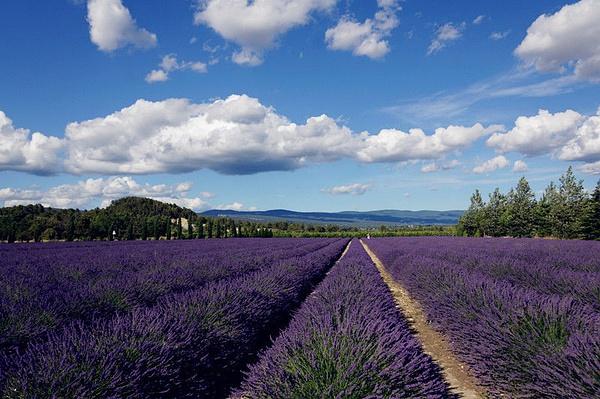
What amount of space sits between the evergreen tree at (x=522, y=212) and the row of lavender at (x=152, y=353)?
4942 cm

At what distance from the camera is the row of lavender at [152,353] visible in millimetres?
2434

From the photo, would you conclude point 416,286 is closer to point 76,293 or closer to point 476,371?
point 476,371

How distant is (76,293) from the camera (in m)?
5.23

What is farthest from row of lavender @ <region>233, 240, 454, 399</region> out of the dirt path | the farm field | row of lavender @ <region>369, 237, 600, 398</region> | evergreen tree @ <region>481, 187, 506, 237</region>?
evergreen tree @ <region>481, 187, 506, 237</region>

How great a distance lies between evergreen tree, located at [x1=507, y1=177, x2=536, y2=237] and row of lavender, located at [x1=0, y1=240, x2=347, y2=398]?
162 ft

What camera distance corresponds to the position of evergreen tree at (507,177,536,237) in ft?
156

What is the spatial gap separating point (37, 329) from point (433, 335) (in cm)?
566

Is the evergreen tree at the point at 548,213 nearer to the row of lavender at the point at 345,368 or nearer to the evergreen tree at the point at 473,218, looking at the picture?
the evergreen tree at the point at 473,218

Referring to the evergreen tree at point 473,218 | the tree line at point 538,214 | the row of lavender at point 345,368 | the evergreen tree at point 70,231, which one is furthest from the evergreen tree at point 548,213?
the evergreen tree at point 70,231

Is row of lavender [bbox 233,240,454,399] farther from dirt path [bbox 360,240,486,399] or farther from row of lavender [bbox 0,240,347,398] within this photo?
dirt path [bbox 360,240,486,399]

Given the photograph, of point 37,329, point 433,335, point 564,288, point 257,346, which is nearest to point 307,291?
point 433,335

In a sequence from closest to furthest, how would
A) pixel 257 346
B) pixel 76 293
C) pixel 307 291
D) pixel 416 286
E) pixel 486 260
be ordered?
pixel 76 293 < pixel 257 346 < pixel 416 286 < pixel 307 291 < pixel 486 260

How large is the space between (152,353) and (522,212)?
5230 centimetres

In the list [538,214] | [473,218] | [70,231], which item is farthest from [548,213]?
[70,231]
